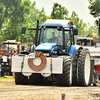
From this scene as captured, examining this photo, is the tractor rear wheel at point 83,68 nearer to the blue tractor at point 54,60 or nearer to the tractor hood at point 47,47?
the blue tractor at point 54,60

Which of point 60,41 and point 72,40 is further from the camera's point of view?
point 72,40

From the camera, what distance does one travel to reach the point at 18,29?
52.1m

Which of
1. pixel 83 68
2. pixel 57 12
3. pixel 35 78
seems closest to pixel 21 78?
pixel 35 78

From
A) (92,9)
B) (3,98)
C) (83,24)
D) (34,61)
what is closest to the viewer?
(3,98)

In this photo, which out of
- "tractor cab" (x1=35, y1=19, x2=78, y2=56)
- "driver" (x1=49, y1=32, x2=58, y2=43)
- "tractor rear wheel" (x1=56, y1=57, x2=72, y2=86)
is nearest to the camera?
"tractor rear wheel" (x1=56, y1=57, x2=72, y2=86)

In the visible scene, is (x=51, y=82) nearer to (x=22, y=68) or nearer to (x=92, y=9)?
(x=22, y=68)

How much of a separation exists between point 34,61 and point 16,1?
40559mm

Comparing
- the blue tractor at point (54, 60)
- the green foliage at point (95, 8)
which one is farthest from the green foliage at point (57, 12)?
the blue tractor at point (54, 60)

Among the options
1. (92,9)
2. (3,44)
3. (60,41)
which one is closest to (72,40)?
(60,41)

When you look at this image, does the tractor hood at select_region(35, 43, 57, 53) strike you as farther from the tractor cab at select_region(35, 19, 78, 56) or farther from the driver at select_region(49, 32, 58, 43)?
the driver at select_region(49, 32, 58, 43)

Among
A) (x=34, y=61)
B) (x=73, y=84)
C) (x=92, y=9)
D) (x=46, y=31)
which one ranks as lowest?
(x=73, y=84)

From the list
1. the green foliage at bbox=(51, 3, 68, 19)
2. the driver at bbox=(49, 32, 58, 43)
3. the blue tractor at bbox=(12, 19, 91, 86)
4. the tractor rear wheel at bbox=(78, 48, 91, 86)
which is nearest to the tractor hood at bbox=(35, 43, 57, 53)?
the blue tractor at bbox=(12, 19, 91, 86)

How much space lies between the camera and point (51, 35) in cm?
1377

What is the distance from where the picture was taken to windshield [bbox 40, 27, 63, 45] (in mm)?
13750
